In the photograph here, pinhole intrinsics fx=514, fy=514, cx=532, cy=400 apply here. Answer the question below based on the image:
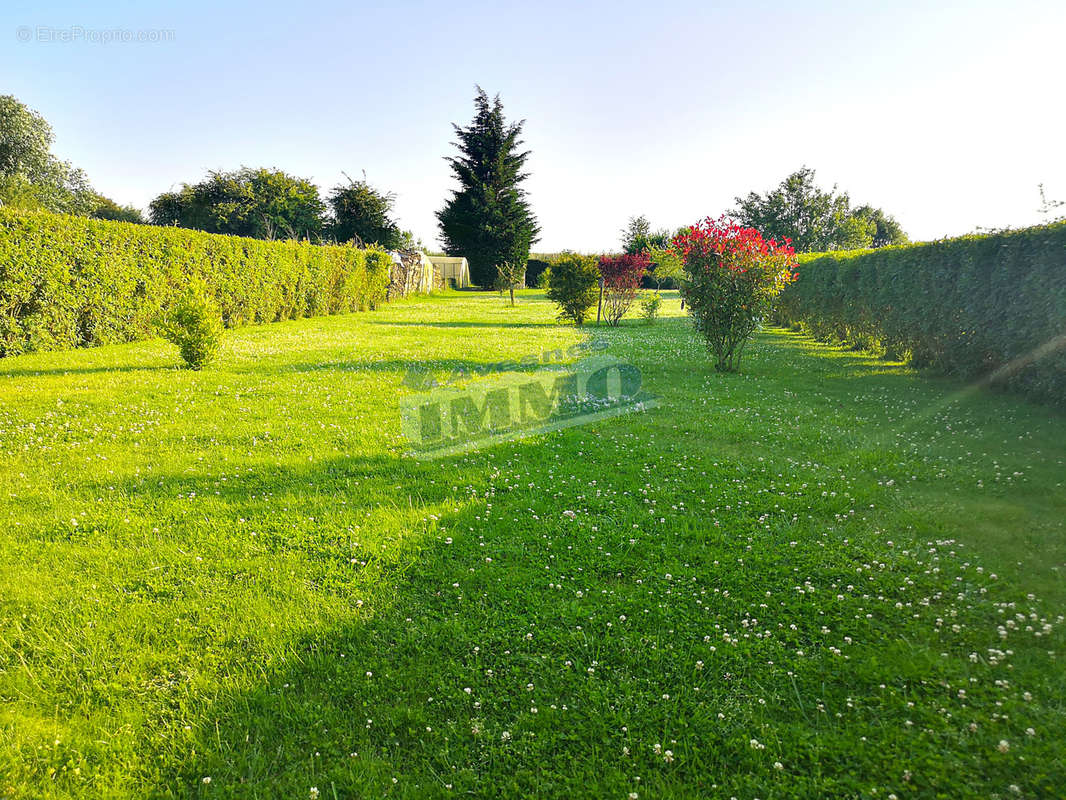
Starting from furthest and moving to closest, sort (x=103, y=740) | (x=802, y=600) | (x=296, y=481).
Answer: (x=296, y=481) → (x=802, y=600) → (x=103, y=740)

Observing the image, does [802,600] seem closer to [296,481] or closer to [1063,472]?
[1063,472]

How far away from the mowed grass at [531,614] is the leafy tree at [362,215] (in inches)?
1575

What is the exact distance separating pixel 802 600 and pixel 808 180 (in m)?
56.2

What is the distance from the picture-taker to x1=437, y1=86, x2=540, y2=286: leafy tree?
1896 inches

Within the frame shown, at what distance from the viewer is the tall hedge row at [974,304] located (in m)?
7.01

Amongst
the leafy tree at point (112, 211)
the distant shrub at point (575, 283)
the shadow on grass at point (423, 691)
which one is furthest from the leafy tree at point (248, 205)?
the shadow on grass at point (423, 691)

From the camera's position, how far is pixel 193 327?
989 cm

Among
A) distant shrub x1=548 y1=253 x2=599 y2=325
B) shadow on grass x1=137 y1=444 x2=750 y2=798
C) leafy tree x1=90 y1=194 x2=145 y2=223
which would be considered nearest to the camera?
shadow on grass x1=137 y1=444 x2=750 y2=798

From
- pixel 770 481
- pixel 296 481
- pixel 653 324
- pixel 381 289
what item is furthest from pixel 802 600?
pixel 381 289

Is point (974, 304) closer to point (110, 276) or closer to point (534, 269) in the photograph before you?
point (110, 276)

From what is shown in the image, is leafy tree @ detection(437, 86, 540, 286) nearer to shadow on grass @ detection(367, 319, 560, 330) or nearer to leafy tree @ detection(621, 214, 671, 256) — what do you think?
leafy tree @ detection(621, 214, 671, 256)

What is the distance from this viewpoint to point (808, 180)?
160 ft

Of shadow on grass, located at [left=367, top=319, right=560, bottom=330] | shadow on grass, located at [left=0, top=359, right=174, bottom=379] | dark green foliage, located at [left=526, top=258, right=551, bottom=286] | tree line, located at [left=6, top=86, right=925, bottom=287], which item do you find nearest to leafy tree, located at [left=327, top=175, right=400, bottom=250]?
tree line, located at [left=6, top=86, right=925, bottom=287]

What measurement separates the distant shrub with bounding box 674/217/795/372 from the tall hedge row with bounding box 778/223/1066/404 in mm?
2433
